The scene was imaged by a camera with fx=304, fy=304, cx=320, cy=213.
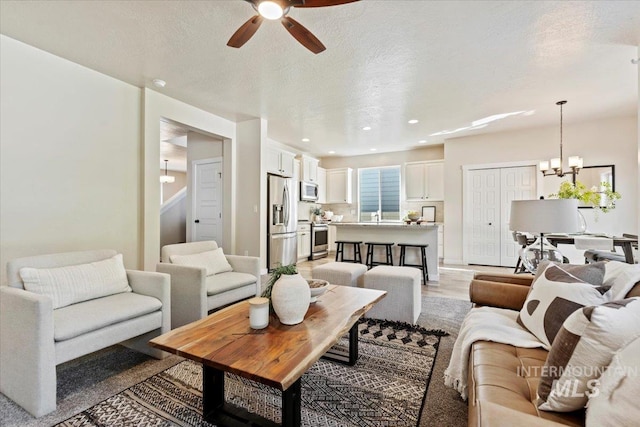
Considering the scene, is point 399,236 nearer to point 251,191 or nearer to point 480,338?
point 251,191

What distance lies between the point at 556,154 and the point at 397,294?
482cm

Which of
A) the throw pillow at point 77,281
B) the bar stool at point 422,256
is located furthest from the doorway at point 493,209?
the throw pillow at point 77,281

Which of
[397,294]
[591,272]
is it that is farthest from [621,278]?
[397,294]

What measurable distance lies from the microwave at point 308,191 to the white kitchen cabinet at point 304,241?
671 mm

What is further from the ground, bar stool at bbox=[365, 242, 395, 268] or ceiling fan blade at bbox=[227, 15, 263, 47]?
ceiling fan blade at bbox=[227, 15, 263, 47]

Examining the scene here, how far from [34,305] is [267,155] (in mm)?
4418

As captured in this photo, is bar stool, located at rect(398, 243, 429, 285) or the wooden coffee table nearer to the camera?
the wooden coffee table

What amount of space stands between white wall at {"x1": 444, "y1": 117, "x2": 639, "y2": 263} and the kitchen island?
6.08ft

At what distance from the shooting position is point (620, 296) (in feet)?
4.55

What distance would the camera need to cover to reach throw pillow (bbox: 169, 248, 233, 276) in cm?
307

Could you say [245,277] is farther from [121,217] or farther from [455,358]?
[455,358]

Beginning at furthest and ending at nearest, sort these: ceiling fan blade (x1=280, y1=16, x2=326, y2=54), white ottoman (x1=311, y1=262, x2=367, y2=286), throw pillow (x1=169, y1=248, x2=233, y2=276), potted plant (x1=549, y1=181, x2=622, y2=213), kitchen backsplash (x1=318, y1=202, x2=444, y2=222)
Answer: kitchen backsplash (x1=318, y1=202, x2=444, y2=222), potted plant (x1=549, y1=181, x2=622, y2=213), white ottoman (x1=311, y1=262, x2=367, y2=286), throw pillow (x1=169, y1=248, x2=233, y2=276), ceiling fan blade (x1=280, y1=16, x2=326, y2=54)

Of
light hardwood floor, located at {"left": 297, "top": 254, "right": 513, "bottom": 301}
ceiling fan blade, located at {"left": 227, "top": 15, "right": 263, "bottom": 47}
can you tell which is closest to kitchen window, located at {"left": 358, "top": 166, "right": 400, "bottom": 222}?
light hardwood floor, located at {"left": 297, "top": 254, "right": 513, "bottom": 301}

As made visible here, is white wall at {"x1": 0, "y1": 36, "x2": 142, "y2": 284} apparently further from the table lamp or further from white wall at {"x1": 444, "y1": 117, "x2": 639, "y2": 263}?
white wall at {"x1": 444, "y1": 117, "x2": 639, "y2": 263}
